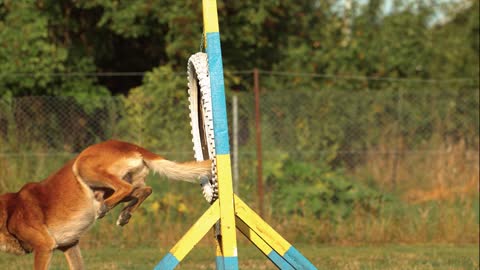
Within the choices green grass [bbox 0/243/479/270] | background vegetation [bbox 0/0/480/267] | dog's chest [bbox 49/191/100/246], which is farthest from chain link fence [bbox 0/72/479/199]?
dog's chest [bbox 49/191/100/246]

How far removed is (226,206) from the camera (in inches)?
252

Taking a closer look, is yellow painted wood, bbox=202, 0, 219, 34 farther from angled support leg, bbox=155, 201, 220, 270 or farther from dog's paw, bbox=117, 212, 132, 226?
dog's paw, bbox=117, 212, 132, 226

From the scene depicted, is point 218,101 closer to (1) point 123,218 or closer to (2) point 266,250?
(2) point 266,250

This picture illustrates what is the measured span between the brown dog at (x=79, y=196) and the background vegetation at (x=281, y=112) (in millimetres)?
4744

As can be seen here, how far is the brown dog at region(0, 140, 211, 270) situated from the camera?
23.2 feet

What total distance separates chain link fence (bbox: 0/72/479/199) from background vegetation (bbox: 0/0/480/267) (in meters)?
0.02

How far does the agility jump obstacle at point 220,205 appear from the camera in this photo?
20.9 ft

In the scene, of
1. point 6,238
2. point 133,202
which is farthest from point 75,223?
point 6,238

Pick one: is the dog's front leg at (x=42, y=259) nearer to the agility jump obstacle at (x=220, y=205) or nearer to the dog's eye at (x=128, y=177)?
the dog's eye at (x=128, y=177)

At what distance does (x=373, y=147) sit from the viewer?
1451 centimetres

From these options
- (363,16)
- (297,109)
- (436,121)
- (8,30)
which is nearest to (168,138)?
(297,109)

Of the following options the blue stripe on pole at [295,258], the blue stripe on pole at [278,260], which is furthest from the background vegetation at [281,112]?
the blue stripe on pole at [295,258]

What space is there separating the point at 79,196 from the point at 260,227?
61.5 inches

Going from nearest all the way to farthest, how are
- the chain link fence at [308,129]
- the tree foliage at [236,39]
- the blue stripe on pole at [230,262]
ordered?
1. the blue stripe on pole at [230,262]
2. the chain link fence at [308,129]
3. the tree foliage at [236,39]
